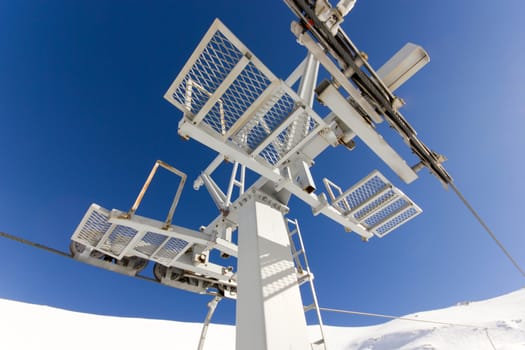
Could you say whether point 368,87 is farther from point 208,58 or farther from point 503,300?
point 503,300

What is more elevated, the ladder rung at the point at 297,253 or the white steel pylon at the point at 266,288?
the ladder rung at the point at 297,253

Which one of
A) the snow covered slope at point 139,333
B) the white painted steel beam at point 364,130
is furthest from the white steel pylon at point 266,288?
the snow covered slope at point 139,333

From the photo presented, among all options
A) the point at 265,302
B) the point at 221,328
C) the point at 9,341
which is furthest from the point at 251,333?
the point at 221,328

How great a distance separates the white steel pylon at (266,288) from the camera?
175 centimetres

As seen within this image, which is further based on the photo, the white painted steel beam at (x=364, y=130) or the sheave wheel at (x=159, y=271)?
the sheave wheel at (x=159, y=271)

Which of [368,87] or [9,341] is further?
[9,341]

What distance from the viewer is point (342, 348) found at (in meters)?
23.2

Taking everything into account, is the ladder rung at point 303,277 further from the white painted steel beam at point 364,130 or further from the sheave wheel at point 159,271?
the sheave wheel at point 159,271

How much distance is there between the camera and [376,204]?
3551 mm

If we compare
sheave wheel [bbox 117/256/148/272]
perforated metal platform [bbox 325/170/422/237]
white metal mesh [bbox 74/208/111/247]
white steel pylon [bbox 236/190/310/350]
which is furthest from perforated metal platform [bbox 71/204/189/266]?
perforated metal platform [bbox 325/170/422/237]

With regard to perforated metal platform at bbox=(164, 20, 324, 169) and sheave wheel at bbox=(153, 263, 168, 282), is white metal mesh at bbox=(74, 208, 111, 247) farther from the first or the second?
perforated metal platform at bbox=(164, 20, 324, 169)

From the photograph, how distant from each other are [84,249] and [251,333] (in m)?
3.01

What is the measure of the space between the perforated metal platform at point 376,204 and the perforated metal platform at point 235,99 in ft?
4.74

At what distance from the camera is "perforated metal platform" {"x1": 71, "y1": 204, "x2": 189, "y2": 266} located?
3.07 meters
